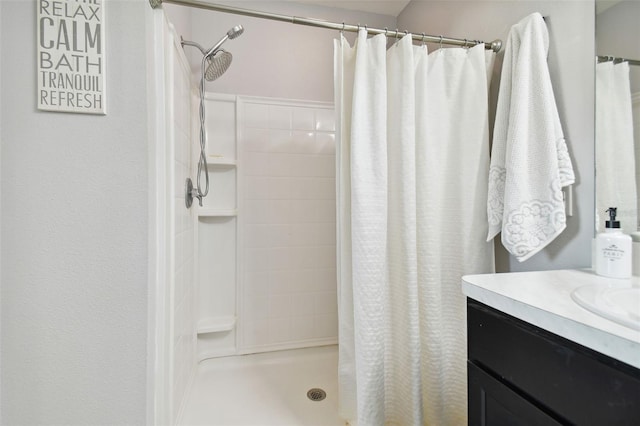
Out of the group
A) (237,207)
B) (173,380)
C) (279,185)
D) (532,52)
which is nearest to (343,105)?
(532,52)

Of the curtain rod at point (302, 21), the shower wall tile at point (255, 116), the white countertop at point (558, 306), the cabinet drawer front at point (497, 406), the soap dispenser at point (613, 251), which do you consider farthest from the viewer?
the shower wall tile at point (255, 116)

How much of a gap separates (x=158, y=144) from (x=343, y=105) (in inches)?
27.6

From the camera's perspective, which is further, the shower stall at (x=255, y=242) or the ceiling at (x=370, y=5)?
the ceiling at (x=370, y=5)

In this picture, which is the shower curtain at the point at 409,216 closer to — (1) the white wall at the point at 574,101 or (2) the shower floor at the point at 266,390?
(1) the white wall at the point at 574,101

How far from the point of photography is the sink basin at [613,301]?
53cm

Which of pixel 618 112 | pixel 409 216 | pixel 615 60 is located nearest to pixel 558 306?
pixel 409 216

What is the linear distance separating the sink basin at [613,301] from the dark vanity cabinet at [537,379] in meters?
0.08

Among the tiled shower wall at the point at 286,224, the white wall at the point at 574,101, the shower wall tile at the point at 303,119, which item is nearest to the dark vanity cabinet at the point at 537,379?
the white wall at the point at 574,101

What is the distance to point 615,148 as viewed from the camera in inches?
36.0

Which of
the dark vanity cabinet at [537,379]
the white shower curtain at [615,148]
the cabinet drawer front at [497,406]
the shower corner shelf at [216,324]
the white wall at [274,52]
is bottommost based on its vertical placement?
the shower corner shelf at [216,324]

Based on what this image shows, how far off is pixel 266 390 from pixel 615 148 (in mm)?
1809

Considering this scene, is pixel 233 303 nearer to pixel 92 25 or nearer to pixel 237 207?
pixel 237 207

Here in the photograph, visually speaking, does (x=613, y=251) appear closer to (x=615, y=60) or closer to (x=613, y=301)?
(x=613, y=301)

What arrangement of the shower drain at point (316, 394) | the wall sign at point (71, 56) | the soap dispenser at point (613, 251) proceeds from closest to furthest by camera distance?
the soap dispenser at point (613, 251) < the wall sign at point (71, 56) < the shower drain at point (316, 394)
